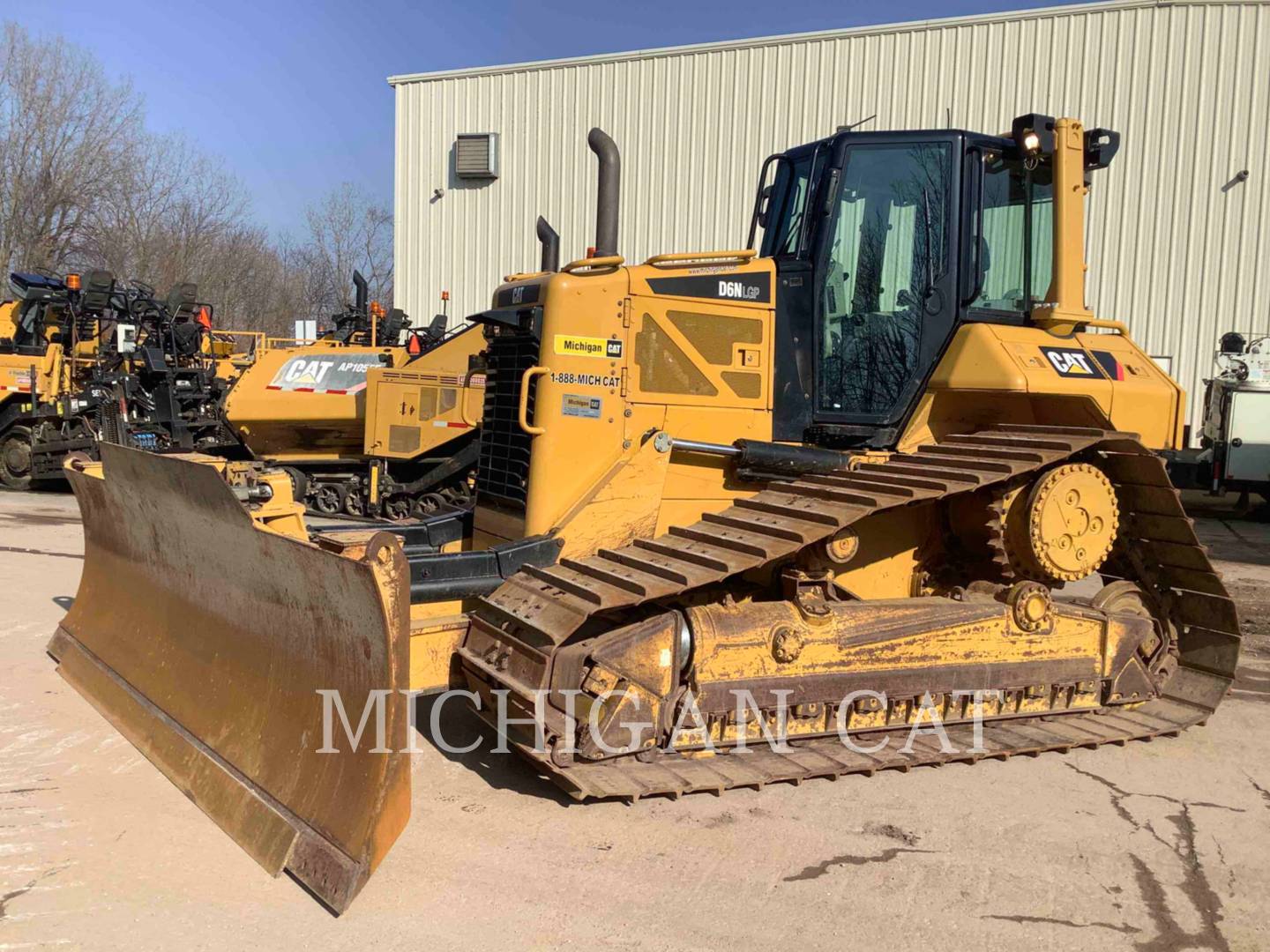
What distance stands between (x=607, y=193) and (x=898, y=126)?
45.5 feet

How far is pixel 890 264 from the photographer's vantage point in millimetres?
5078

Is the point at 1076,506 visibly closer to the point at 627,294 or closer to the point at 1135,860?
the point at 1135,860

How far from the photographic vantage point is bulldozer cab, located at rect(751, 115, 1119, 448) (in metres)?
5.04

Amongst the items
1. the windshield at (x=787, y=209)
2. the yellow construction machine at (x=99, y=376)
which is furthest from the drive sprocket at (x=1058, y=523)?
the yellow construction machine at (x=99, y=376)

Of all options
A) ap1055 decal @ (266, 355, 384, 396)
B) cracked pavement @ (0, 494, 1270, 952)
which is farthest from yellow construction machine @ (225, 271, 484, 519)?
cracked pavement @ (0, 494, 1270, 952)

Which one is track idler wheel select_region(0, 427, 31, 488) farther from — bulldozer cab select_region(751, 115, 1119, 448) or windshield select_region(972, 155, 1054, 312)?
windshield select_region(972, 155, 1054, 312)

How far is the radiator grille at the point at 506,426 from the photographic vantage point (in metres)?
4.87

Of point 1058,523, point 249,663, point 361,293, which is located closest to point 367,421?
point 361,293

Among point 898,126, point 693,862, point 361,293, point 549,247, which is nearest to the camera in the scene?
point 693,862

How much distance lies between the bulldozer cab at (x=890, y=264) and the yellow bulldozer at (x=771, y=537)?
14 millimetres

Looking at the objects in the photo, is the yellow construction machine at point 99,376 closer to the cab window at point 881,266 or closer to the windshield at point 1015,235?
the cab window at point 881,266

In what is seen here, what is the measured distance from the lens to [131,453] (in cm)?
486

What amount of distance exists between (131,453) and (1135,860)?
186 inches

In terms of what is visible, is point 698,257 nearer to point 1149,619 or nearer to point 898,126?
point 1149,619
